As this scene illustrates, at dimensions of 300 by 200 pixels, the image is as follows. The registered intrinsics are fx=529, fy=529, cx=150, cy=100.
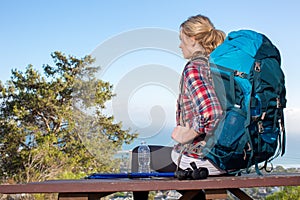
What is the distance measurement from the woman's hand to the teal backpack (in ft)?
0.22

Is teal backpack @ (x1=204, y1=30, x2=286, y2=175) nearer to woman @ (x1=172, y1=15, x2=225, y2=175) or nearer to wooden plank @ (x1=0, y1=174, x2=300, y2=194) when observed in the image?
woman @ (x1=172, y1=15, x2=225, y2=175)

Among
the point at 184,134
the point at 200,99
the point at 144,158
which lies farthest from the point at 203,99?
the point at 144,158

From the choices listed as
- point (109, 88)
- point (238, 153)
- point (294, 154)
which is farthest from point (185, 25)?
point (109, 88)

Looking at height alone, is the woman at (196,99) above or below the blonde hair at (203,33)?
below

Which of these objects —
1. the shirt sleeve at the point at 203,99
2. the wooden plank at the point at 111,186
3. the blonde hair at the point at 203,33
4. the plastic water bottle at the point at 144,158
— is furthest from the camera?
the plastic water bottle at the point at 144,158

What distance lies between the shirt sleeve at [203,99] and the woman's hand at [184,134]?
18mm

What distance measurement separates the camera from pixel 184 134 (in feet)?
5.73

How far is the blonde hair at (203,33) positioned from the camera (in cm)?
197

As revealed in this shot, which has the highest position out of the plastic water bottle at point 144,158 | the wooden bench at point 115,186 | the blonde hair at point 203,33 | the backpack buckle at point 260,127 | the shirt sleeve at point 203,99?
the blonde hair at point 203,33

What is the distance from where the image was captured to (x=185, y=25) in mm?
1973

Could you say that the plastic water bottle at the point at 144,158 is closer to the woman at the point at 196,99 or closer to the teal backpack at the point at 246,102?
the woman at the point at 196,99

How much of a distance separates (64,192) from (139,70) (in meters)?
0.58

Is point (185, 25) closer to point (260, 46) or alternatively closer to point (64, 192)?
point (260, 46)

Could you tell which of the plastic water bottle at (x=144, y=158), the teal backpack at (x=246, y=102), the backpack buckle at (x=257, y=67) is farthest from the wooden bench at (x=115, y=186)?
the plastic water bottle at (x=144, y=158)
